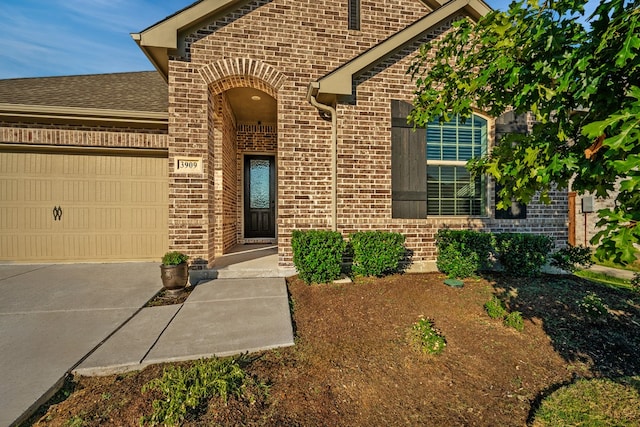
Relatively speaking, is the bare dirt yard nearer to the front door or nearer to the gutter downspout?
the gutter downspout

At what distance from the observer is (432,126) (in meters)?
5.80

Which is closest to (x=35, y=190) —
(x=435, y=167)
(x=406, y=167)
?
(x=406, y=167)

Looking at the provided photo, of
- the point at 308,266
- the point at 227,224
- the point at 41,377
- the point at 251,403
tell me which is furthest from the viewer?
the point at 227,224

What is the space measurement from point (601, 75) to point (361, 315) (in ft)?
10.0

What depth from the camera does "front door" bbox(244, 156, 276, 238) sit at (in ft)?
29.8

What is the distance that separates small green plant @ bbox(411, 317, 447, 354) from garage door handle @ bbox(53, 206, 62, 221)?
7643 millimetres

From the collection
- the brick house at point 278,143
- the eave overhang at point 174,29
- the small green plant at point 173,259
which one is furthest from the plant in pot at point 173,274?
the eave overhang at point 174,29

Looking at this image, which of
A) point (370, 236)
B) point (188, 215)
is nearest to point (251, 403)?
point (370, 236)

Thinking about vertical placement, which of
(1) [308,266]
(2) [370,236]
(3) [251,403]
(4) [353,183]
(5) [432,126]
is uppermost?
(5) [432,126]

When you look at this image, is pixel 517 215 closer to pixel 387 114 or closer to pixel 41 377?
pixel 387 114

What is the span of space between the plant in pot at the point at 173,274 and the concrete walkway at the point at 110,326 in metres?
0.26

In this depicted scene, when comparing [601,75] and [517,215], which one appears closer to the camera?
[601,75]

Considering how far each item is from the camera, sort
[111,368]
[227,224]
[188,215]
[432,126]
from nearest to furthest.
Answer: [111,368], [188,215], [432,126], [227,224]

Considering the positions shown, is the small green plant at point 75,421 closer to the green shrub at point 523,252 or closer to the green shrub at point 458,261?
the green shrub at point 458,261
